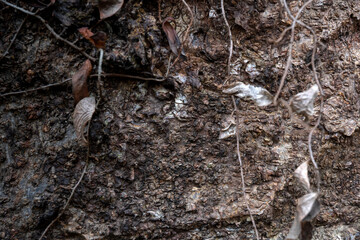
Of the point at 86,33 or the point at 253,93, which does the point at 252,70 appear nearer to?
the point at 253,93

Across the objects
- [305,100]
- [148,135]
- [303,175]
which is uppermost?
[305,100]

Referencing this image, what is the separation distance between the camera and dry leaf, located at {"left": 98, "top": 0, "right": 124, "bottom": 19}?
2.47 feet

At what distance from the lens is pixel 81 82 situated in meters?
0.76

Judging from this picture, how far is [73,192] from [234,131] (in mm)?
424

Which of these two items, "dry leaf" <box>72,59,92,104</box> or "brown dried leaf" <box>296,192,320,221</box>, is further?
"dry leaf" <box>72,59,92,104</box>

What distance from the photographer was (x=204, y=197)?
79cm

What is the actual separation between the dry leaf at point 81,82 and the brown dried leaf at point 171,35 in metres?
0.20

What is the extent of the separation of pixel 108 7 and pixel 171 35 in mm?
163

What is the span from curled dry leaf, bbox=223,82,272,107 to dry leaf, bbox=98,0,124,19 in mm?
322

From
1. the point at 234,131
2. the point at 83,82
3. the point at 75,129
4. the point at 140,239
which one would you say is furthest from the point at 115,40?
the point at 140,239

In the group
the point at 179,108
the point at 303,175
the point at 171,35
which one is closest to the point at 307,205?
the point at 303,175

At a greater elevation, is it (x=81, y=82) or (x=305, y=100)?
(x=305, y=100)

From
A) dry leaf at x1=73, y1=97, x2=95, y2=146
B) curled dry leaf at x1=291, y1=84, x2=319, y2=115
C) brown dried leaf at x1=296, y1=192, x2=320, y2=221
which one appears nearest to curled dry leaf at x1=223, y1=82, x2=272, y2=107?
curled dry leaf at x1=291, y1=84, x2=319, y2=115

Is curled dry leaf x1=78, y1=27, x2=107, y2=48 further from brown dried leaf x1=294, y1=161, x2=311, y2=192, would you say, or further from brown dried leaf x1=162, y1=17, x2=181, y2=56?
brown dried leaf x1=294, y1=161, x2=311, y2=192
